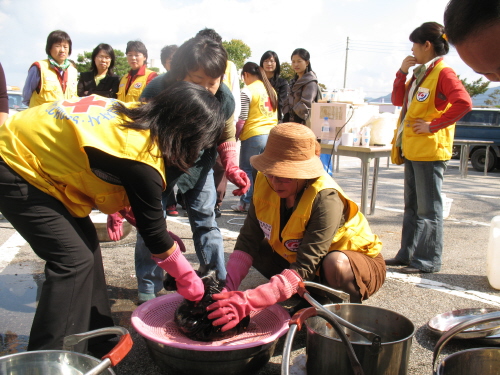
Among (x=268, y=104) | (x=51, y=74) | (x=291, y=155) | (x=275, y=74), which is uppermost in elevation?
(x=275, y=74)

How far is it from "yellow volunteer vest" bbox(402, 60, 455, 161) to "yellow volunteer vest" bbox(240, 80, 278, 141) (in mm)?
1977

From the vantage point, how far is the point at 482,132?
38.8 feet

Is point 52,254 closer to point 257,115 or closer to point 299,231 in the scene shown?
point 299,231

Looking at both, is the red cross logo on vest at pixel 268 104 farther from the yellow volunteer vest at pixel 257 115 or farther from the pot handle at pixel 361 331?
the pot handle at pixel 361 331

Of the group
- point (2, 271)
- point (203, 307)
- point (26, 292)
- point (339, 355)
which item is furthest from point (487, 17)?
point (2, 271)

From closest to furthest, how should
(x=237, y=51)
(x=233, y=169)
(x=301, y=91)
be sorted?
(x=233, y=169) → (x=301, y=91) → (x=237, y=51)

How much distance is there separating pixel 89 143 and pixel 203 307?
0.93 metres

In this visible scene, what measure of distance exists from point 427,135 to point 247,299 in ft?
7.16

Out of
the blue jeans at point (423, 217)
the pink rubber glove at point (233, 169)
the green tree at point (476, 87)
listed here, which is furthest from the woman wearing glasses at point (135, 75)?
the green tree at point (476, 87)

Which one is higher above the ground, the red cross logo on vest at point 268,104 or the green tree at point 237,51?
the green tree at point 237,51

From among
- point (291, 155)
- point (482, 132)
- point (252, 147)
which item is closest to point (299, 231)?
point (291, 155)

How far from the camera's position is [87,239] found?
2119mm

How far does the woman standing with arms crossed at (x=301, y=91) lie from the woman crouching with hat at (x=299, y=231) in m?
3.53

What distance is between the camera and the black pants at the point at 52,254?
6.12 feet
